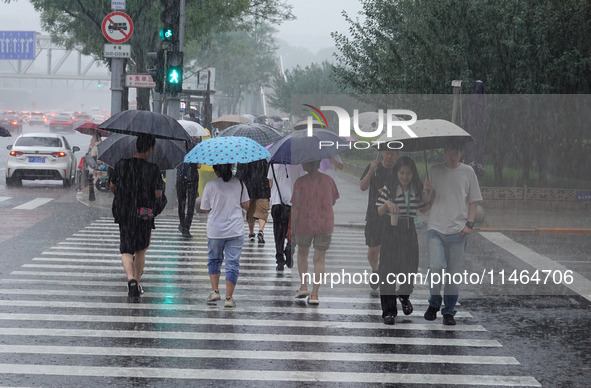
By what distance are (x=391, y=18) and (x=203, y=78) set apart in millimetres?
9221

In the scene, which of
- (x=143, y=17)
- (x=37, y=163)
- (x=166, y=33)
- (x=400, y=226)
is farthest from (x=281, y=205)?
(x=143, y=17)

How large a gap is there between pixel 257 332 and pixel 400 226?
1.92 m

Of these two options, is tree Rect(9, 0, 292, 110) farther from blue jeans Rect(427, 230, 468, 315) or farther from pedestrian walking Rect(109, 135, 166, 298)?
blue jeans Rect(427, 230, 468, 315)

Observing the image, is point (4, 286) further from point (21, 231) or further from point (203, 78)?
point (203, 78)

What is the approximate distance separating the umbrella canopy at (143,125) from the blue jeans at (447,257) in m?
3.42

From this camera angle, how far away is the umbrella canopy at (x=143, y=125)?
10812 millimetres

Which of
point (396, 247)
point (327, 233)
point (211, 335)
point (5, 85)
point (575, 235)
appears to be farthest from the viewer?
point (5, 85)

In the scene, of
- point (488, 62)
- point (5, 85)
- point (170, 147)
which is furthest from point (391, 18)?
point (5, 85)

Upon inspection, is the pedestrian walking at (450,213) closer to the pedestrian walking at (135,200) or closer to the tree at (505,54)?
the pedestrian walking at (135,200)

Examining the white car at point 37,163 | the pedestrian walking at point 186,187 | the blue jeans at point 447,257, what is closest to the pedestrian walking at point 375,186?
the blue jeans at point 447,257

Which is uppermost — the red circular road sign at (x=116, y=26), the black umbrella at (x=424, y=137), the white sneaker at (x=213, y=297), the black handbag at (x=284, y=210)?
the red circular road sign at (x=116, y=26)

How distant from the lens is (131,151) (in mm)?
11438

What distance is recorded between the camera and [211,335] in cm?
888

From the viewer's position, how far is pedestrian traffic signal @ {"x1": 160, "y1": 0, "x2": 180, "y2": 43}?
20.1m
